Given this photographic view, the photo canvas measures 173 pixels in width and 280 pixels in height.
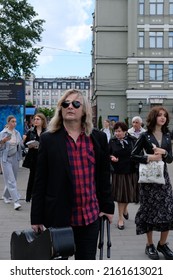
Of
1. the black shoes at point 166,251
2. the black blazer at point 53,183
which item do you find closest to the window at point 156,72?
the black shoes at point 166,251

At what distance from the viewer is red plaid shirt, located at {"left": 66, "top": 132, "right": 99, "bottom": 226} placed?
3.36 m

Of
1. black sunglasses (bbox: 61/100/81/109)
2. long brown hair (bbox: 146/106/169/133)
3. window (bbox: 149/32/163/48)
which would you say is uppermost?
window (bbox: 149/32/163/48)

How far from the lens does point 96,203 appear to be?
138 inches

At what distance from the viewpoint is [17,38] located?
34.1 meters

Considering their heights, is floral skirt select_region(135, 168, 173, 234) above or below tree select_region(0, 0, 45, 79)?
below

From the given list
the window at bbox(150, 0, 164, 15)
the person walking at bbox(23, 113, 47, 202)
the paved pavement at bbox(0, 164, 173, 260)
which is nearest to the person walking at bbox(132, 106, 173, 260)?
the paved pavement at bbox(0, 164, 173, 260)

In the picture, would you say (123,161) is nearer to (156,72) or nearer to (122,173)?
(122,173)

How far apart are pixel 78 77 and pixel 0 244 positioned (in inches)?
6435

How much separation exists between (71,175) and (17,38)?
32.3 metres

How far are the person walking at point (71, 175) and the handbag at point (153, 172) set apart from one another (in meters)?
1.87

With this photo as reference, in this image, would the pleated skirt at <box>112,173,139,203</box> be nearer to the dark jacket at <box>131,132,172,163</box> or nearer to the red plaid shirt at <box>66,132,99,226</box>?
the dark jacket at <box>131,132,172,163</box>

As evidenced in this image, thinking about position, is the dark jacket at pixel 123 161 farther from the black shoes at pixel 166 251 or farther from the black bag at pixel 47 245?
the black bag at pixel 47 245

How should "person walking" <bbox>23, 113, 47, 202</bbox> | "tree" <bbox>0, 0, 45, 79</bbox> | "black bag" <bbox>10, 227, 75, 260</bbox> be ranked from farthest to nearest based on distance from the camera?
1. "tree" <bbox>0, 0, 45, 79</bbox>
2. "person walking" <bbox>23, 113, 47, 202</bbox>
3. "black bag" <bbox>10, 227, 75, 260</bbox>
